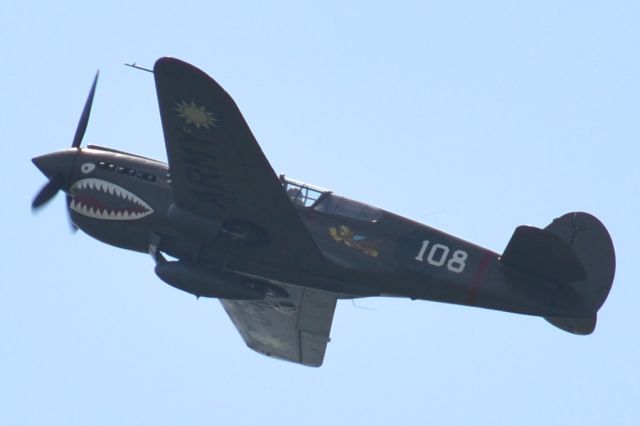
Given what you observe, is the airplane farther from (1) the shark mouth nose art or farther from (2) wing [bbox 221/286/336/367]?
(2) wing [bbox 221/286/336/367]

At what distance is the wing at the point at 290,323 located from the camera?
23.0 m

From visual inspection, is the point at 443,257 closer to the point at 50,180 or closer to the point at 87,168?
the point at 87,168

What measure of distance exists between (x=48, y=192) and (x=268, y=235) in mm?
3910

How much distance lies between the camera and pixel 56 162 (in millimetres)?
22750

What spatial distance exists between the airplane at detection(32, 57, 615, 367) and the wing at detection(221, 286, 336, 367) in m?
0.33

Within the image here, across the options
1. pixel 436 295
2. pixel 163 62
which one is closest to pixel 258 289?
pixel 436 295

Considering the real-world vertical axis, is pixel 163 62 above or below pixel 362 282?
above

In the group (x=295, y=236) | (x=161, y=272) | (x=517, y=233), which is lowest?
(x=161, y=272)

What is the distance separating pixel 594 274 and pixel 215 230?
5.69 meters

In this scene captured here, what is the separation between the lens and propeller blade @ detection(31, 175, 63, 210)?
74.6 feet

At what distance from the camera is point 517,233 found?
20.7 meters

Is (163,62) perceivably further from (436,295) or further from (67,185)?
(436,295)

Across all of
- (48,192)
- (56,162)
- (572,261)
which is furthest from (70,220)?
(572,261)

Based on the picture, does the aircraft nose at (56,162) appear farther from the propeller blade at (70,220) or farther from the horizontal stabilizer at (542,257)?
the horizontal stabilizer at (542,257)
